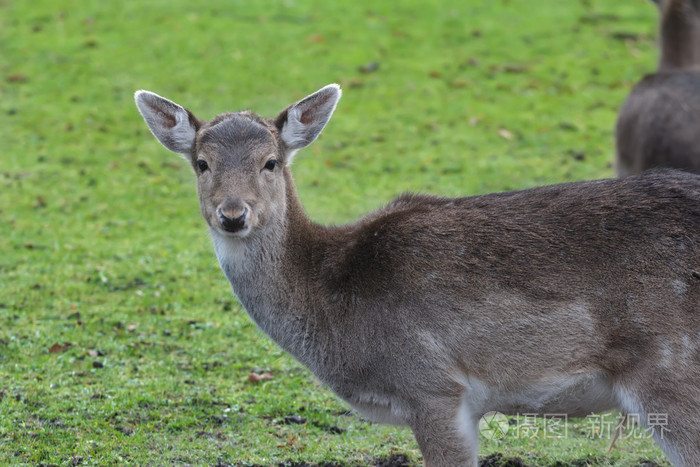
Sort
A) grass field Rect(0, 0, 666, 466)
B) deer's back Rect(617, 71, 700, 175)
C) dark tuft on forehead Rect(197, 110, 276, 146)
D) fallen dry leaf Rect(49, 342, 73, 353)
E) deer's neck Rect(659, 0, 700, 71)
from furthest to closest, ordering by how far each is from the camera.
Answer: deer's neck Rect(659, 0, 700, 71)
deer's back Rect(617, 71, 700, 175)
fallen dry leaf Rect(49, 342, 73, 353)
grass field Rect(0, 0, 666, 466)
dark tuft on forehead Rect(197, 110, 276, 146)

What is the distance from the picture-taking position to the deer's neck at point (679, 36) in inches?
523

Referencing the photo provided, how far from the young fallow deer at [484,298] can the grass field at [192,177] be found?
1.27m

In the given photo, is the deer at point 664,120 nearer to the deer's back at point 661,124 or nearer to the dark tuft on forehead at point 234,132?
the deer's back at point 661,124

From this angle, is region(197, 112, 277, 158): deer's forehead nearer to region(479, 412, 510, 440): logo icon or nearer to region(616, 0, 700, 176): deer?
region(479, 412, 510, 440): logo icon

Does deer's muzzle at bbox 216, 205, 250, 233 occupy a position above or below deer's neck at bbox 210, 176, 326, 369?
above

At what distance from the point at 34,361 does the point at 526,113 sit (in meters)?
9.37

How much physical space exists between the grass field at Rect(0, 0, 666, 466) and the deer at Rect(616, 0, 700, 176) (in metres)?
1.15

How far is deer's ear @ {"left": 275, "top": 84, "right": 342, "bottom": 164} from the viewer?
665cm

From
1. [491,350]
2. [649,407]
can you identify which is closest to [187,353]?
[491,350]

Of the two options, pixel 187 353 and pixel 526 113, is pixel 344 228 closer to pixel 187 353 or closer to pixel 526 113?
pixel 187 353

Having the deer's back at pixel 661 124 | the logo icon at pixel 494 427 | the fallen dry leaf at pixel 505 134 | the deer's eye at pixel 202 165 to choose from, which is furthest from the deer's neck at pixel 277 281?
the fallen dry leaf at pixel 505 134

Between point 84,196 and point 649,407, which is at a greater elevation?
point 649,407

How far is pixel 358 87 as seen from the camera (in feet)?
52.2

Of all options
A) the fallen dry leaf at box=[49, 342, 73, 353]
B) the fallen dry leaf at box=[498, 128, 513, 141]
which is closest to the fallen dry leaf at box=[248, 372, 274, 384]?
the fallen dry leaf at box=[49, 342, 73, 353]
